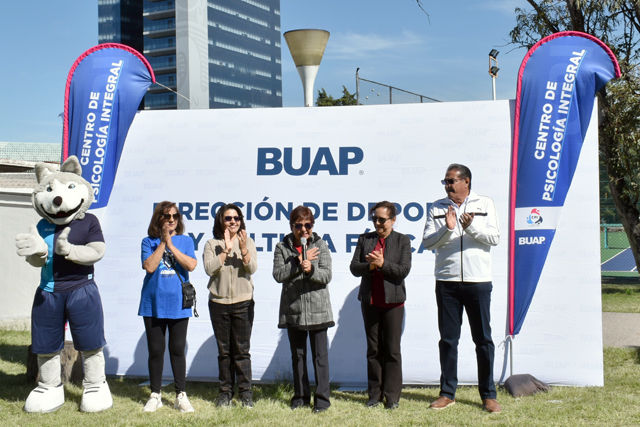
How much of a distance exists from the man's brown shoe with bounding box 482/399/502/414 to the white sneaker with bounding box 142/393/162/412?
2.47m

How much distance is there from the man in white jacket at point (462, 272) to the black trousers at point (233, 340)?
145 centimetres

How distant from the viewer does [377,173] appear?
5293 mm

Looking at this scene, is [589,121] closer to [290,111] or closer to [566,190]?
[566,190]

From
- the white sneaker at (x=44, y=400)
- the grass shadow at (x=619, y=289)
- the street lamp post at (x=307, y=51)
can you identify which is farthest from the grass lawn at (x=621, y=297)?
the white sneaker at (x=44, y=400)

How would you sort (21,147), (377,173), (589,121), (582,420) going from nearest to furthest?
(582,420) → (589,121) → (377,173) → (21,147)

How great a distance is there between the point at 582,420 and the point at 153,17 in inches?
3211

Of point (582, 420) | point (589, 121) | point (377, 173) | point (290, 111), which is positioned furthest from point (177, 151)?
point (582, 420)

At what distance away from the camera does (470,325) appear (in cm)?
443

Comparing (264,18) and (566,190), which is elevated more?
(264,18)

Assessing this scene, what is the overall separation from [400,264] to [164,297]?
1791 millimetres

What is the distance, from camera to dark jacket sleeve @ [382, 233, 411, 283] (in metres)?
4.36

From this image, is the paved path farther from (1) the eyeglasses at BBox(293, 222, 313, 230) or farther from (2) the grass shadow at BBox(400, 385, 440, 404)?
(1) the eyeglasses at BBox(293, 222, 313, 230)

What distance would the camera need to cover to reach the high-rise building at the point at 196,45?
251 feet

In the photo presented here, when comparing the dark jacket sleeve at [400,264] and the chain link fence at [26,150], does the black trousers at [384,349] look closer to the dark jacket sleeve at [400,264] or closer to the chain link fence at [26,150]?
the dark jacket sleeve at [400,264]
